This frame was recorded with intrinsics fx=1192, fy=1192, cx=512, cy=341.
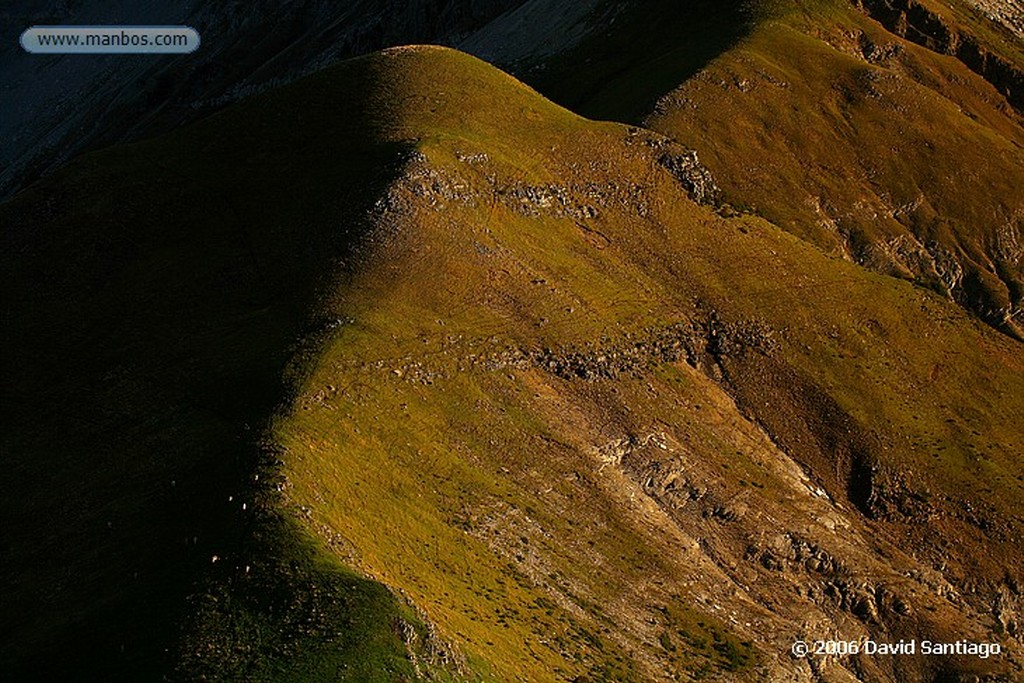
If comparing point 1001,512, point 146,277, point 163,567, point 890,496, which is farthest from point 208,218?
point 1001,512

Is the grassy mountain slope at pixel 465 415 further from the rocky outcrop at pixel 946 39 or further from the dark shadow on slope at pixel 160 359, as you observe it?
the rocky outcrop at pixel 946 39

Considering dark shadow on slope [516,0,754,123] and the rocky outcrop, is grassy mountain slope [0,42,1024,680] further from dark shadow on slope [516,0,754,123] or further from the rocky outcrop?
the rocky outcrop

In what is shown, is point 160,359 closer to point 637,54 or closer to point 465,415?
point 465,415

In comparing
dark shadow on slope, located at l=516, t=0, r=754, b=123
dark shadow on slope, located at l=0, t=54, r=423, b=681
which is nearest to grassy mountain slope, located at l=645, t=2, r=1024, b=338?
dark shadow on slope, located at l=516, t=0, r=754, b=123

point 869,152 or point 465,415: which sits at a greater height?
point 869,152

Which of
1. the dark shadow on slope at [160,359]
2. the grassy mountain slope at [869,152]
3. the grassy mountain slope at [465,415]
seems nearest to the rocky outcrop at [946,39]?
the grassy mountain slope at [869,152]

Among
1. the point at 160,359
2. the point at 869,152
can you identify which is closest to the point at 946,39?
the point at 869,152
